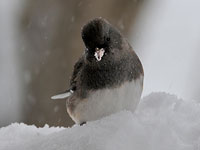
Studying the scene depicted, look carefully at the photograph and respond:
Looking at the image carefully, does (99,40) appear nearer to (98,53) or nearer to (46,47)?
(98,53)

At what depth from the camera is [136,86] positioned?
1.82 m

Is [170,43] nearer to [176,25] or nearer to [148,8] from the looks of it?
[176,25]

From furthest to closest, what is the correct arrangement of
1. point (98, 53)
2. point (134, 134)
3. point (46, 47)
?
1. point (46, 47)
2. point (98, 53)
3. point (134, 134)

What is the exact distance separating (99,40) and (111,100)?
0.75ft

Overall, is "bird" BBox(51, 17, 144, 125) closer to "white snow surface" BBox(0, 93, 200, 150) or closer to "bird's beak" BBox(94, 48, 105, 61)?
"bird's beak" BBox(94, 48, 105, 61)

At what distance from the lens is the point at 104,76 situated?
5.91ft

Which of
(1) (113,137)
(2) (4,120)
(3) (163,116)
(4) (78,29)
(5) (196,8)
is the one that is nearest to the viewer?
(1) (113,137)

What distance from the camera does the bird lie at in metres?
1.75

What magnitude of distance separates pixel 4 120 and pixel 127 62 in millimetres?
2352

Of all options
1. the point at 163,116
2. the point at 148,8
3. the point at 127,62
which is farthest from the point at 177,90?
the point at 163,116

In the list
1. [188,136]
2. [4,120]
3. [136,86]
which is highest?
[4,120]

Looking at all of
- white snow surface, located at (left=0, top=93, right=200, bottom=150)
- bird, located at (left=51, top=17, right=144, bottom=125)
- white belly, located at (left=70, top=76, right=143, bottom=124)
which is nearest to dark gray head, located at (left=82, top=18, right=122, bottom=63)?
bird, located at (left=51, top=17, right=144, bottom=125)

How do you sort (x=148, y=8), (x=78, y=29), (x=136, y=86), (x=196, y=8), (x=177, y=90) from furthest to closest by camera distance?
(x=196, y=8) → (x=177, y=90) → (x=148, y=8) → (x=78, y=29) → (x=136, y=86)

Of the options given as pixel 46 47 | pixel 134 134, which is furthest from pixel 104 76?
pixel 46 47
